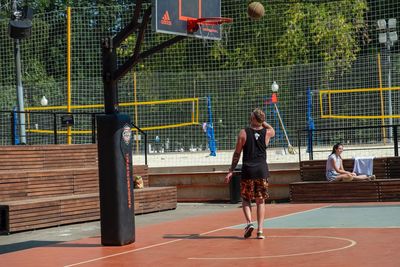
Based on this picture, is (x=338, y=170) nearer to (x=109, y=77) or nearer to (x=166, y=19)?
(x=166, y=19)

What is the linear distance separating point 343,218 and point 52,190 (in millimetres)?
6106

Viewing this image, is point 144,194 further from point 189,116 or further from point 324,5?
point 324,5

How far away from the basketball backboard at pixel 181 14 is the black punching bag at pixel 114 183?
1484 millimetres

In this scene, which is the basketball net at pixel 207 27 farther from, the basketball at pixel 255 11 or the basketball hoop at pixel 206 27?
the basketball at pixel 255 11

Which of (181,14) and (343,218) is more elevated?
(181,14)

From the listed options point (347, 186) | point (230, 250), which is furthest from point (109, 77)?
point (347, 186)

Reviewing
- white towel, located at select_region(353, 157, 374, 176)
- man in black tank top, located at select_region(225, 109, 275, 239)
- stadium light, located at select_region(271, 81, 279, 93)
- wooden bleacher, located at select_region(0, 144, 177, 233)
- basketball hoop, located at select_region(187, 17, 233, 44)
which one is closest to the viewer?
man in black tank top, located at select_region(225, 109, 275, 239)

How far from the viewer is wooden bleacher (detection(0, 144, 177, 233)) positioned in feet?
50.4

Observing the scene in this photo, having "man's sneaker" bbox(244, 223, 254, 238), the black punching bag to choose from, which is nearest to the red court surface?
"man's sneaker" bbox(244, 223, 254, 238)

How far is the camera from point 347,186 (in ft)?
65.2

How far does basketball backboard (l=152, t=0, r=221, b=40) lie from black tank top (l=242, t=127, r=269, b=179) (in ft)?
5.79

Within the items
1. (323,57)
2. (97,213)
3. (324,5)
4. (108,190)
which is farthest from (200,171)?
(324,5)

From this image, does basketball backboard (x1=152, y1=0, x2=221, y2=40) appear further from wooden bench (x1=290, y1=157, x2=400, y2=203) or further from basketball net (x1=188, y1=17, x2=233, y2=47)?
wooden bench (x1=290, y1=157, x2=400, y2=203)

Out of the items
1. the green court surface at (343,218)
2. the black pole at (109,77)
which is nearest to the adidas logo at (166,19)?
the black pole at (109,77)
